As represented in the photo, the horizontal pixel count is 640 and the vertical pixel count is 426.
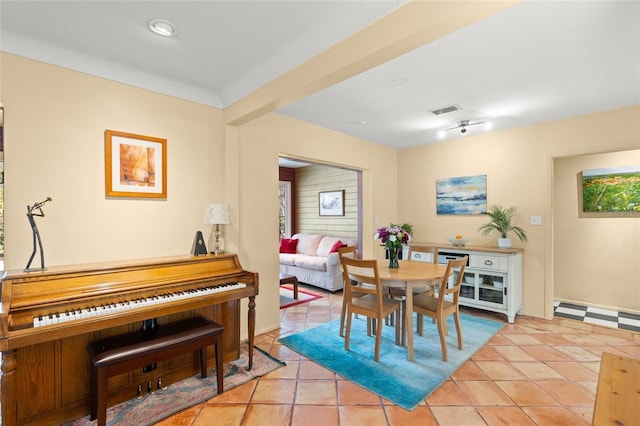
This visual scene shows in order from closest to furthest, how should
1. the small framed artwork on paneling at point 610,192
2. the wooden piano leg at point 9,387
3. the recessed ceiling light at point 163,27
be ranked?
1. the wooden piano leg at point 9,387
2. the recessed ceiling light at point 163,27
3. the small framed artwork on paneling at point 610,192

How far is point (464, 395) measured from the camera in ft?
7.44

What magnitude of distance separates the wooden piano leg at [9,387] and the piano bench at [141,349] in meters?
0.35

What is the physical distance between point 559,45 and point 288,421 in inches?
123

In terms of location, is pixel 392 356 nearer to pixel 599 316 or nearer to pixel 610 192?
pixel 599 316

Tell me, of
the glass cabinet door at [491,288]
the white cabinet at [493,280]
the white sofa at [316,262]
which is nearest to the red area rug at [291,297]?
the white sofa at [316,262]

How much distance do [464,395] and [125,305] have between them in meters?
2.42

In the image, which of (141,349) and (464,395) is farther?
(464,395)

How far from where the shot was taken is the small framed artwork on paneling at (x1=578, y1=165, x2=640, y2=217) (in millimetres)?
3996

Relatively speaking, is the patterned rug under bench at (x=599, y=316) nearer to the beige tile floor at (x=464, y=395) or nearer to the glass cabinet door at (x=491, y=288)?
the beige tile floor at (x=464, y=395)

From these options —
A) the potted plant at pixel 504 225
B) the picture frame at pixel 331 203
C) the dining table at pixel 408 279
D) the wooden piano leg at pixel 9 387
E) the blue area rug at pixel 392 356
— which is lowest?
the blue area rug at pixel 392 356

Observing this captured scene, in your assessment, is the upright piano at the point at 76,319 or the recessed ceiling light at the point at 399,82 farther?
the recessed ceiling light at the point at 399,82

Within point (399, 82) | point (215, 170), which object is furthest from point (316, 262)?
point (399, 82)

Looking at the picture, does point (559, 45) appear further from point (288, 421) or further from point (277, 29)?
point (288, 421)

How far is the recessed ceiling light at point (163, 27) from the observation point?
195cm
